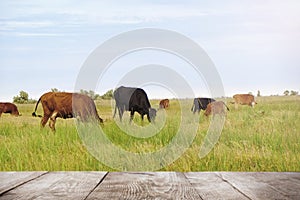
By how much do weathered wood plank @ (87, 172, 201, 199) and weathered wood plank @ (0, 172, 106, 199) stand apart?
3cm

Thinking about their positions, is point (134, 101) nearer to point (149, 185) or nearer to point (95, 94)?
point (95, 94)

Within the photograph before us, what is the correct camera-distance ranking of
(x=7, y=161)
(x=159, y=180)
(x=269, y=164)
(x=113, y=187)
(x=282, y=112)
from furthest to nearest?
(x=282, y=112)
(x=7, y=161)
(x=269, y=164)
(x=159, y=180)
(x=113, y=187)

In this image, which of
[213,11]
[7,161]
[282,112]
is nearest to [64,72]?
[7,161]

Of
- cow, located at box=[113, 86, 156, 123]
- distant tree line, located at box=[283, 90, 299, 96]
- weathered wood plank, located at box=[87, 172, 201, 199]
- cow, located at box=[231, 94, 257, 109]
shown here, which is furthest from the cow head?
weathered wood plank, located at box=[87, 172, 201, 199]

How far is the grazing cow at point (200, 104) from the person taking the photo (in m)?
2.43

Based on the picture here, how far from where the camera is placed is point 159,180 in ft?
3.93

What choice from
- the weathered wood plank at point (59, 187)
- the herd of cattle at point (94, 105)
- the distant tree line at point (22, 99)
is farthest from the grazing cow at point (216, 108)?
the weathered wood plank at point (59, 187)

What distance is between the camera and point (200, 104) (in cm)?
247

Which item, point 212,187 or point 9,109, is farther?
point 9,109

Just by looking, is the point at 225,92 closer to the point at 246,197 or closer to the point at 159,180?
the point at 159,180

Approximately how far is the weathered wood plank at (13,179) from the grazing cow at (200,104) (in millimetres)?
1290

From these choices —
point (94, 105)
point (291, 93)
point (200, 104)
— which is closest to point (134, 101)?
point (94, 105)

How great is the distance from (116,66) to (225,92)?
64 cm

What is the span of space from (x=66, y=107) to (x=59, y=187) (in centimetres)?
155
